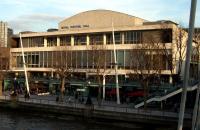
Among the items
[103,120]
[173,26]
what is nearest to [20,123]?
[103,120]

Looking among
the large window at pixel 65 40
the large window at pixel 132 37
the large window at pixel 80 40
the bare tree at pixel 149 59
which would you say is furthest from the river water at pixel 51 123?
the large window at pixel 65 40

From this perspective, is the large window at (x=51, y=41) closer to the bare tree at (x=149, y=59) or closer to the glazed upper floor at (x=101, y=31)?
the glazed upper floor at (x=101, y=31)

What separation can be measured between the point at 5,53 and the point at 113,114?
61.9m

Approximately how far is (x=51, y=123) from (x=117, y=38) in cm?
3973

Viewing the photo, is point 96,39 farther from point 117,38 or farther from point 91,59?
point 91,59

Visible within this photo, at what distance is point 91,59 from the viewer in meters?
83.8

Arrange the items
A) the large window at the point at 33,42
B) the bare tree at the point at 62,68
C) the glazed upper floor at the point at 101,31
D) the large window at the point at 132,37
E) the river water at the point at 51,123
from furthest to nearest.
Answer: the large window at the point at 33,42 → the large window at the point at 132,37 → the glazed upper floor at the point at 101,31 → the bare tree at the point at 62,68 → the river water at the point at 51,123

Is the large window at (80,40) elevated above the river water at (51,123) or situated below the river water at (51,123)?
above

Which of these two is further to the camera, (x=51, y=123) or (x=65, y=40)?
(x=65, y=40)

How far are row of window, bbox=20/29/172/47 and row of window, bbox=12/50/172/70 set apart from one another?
3.05 m

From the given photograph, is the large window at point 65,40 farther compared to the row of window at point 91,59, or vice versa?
the large window at point 65,40

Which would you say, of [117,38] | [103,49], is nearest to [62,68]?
[103,49]

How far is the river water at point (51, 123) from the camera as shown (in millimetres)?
48688

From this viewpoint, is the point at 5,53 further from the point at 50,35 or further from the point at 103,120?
the point at 103,120
